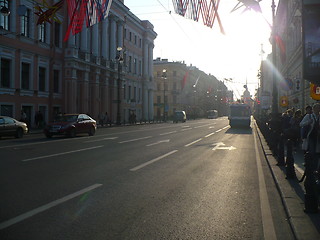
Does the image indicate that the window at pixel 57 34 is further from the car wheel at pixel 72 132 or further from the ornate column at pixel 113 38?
the car wheel at pixel 72 132

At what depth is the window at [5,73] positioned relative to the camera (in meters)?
30.5

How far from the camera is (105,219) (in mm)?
5090

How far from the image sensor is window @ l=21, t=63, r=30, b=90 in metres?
33.3

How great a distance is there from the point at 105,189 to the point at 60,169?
9.16ft

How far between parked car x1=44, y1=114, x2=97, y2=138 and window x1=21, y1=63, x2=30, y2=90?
43.1 ft

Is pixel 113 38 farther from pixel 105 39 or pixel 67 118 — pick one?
pixel 67 118

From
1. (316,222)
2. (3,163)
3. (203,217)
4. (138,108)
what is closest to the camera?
(316,222)

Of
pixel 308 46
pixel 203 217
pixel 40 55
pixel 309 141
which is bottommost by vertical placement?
pixel 203 217

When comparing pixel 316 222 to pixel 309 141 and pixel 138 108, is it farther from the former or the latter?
pixel 138 108

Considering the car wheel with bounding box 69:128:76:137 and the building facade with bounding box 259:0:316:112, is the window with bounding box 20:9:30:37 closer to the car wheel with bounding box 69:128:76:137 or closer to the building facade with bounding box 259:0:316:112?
the car wheel with bounding box 69:128:76:137

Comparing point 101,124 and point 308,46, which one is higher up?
point 308,46

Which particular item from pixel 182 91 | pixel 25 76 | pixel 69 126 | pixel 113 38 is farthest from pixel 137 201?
pixel 182 91

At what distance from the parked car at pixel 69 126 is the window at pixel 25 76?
13.1 metres

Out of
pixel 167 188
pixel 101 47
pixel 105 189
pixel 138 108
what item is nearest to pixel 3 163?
pixel 105 189
